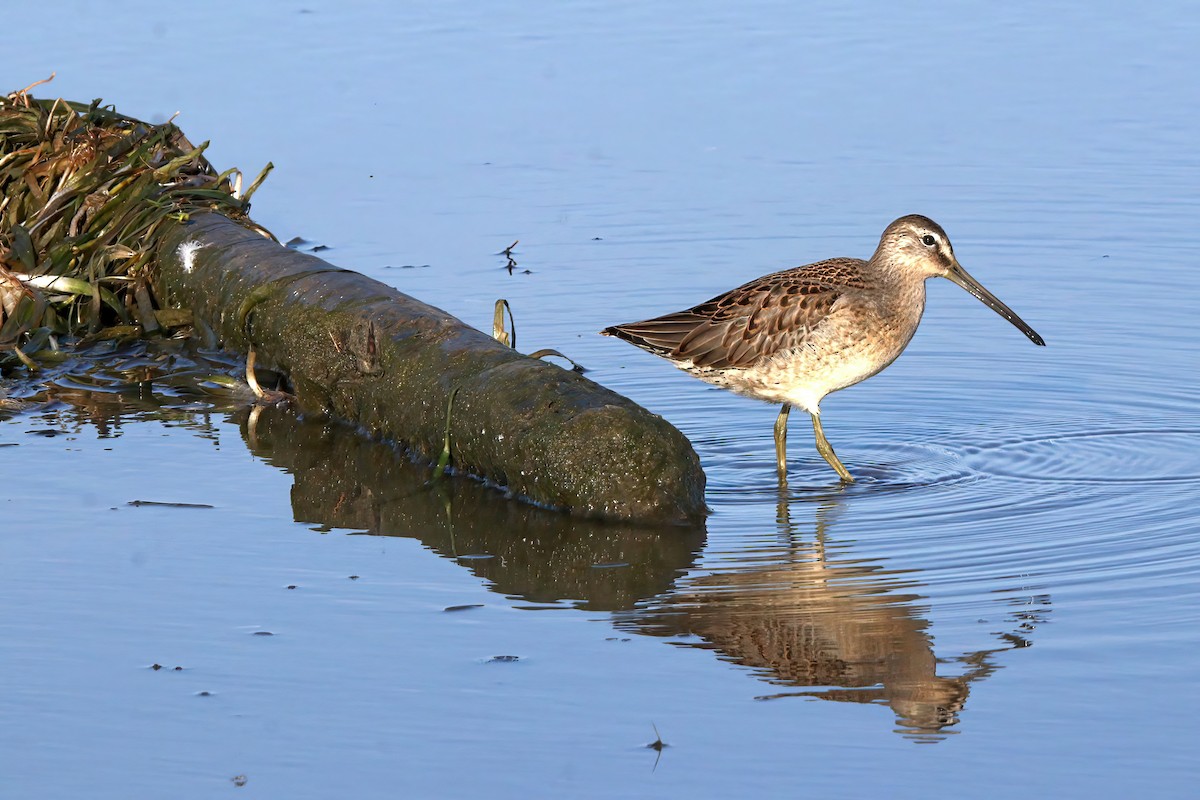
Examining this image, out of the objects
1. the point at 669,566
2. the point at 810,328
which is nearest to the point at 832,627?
the point at 669,566

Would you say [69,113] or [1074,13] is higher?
[1074,13]

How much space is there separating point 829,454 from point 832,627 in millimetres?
2092

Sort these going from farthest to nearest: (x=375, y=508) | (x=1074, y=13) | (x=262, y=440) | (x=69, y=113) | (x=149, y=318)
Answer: (x=1074, y=13)
(x=69, y=113)
(x=149, y=318)
(x=262, y=440)
(x=375, y=508)

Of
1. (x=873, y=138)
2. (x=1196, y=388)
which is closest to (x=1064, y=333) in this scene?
(x=1196, y=388)

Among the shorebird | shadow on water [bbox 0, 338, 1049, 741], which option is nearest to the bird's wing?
the shorebird

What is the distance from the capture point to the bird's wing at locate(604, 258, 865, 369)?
8.32 m

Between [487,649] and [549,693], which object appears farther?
[487,649]

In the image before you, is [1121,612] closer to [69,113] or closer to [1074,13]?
[69,113]

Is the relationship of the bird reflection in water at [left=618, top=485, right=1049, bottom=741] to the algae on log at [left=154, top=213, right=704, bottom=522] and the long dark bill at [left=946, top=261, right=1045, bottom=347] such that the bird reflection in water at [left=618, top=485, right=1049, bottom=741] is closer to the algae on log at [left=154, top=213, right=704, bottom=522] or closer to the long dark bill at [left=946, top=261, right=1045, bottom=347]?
the algae on log at [left=154, top=213, right=704, bottom=522]

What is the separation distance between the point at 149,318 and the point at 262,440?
5.62ft

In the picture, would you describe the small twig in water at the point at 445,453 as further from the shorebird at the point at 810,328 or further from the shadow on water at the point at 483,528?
the shorebird at the point at 810,328

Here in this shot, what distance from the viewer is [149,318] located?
9.70m

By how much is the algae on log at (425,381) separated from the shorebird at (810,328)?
3.33 ft

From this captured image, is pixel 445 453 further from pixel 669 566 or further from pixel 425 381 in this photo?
pixel 669 566
